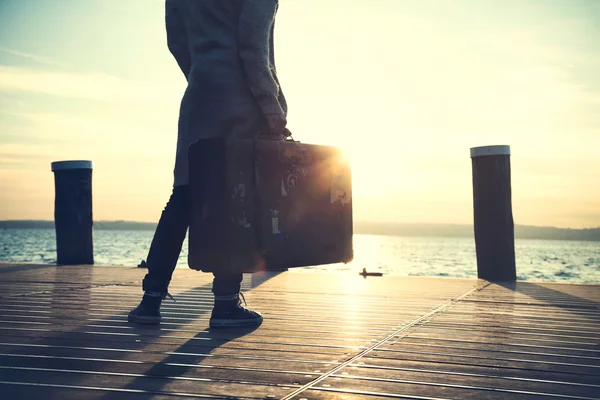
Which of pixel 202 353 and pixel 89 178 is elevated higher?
pixel 89 178

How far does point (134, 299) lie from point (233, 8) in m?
2.02

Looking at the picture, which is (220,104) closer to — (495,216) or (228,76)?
(228,76)

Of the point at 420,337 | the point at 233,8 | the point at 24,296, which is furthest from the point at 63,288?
the point at 420,337

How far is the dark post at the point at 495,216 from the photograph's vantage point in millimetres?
6102

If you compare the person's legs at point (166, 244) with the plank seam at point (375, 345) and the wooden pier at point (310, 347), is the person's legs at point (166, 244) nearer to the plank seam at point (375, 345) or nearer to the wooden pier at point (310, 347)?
the wooden pier at point (310, 347)

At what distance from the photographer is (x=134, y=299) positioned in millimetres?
4293

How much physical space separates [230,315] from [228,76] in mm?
1247

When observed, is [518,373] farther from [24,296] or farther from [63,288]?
[63,288]

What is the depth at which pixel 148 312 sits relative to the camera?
3.24 m

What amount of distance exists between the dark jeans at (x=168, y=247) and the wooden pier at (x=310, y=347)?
23 cm

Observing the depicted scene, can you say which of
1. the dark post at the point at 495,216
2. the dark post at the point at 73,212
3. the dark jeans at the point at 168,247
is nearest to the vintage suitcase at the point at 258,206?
the dark jeans at the point at 168,247

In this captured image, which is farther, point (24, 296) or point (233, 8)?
point (24, 296)

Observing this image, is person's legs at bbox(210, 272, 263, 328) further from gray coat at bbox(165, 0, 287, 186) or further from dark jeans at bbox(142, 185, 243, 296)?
gray coat at bbox(165, 0, 287, 186)

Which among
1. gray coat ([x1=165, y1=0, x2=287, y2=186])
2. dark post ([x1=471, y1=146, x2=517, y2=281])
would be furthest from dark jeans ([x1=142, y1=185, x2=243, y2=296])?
dark post ([x1=471, y1=146, x2=517, y2=281])
